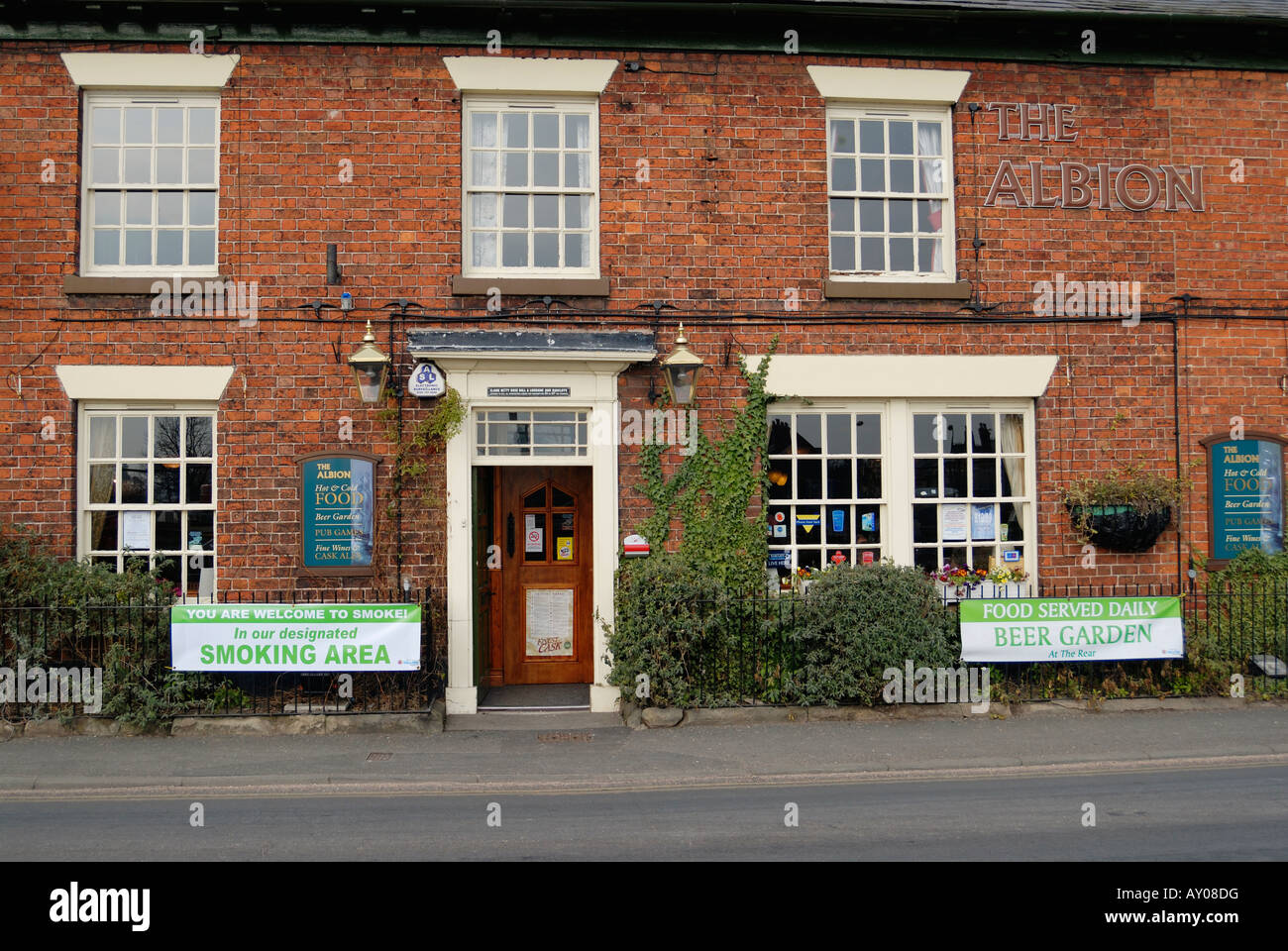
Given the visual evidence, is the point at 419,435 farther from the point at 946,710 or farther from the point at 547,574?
the point at 946,710

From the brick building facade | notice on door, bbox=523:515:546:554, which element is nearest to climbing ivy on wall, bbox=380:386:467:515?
the brick building facade

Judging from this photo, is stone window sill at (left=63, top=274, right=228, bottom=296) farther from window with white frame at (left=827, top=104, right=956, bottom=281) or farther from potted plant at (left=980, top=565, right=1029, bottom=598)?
potted plant at (left=980, top=565, right=1029, bottom=598)

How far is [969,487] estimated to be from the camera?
34.6 ft

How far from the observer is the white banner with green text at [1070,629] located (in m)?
9.72

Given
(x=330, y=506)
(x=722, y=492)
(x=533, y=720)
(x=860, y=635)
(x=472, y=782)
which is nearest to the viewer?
(x=472, y=782)

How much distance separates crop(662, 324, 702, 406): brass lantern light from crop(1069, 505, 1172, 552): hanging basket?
173 inches

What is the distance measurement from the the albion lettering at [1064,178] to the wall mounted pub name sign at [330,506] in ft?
23.9

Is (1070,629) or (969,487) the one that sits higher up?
(969,487)

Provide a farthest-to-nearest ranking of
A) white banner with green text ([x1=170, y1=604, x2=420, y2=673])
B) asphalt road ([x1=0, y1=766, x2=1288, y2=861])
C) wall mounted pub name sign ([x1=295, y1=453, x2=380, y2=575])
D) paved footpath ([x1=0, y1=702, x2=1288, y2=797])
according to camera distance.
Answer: wall mounted pub name sign ([x1=295, y1=453, x2=380, y2=575])
white banner with green text ([x1=170, y1=604, x2=420, y2=673])
paved footpath ([x1=0, y1=702, x2=1288, y2=797])
asphalt road ([x1=0, y1=766, x2=1288, y2=861])

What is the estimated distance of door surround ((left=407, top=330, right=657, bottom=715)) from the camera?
9.62 m

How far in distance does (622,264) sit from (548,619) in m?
3.99

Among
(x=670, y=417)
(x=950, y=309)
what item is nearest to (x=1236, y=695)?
(x=950, y=309)

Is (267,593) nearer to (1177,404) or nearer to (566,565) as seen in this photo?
(566,565)

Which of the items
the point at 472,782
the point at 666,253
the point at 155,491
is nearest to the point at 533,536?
the point at 666,253
